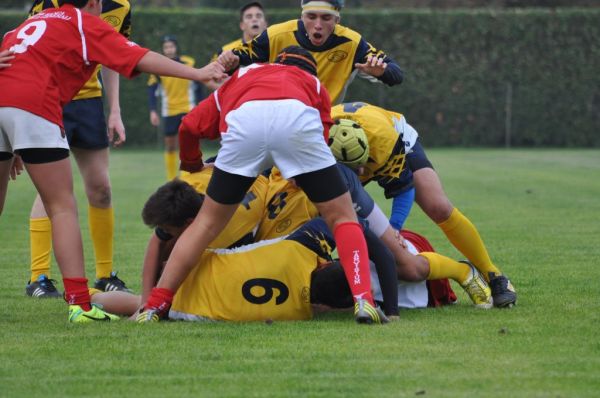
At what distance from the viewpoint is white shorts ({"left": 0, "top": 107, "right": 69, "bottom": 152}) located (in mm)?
6051

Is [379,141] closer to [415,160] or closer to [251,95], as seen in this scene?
[415,160]

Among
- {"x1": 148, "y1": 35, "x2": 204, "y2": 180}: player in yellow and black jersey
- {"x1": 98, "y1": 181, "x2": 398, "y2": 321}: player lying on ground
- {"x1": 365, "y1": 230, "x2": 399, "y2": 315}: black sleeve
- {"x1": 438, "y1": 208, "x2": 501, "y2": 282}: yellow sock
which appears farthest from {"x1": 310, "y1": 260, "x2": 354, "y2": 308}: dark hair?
{"x1": 148, "y1": 35, "x2": 204, "y2": 180}: player in yellow and black jersey

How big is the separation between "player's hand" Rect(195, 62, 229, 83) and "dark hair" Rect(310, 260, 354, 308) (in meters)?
1.22

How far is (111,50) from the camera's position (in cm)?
615

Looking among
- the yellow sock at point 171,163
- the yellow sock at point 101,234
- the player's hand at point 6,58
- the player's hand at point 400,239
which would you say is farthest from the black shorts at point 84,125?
the yellow sock at point 171,163

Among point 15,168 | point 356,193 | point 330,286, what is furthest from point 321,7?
point 15,168

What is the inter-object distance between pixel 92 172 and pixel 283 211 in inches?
61.8

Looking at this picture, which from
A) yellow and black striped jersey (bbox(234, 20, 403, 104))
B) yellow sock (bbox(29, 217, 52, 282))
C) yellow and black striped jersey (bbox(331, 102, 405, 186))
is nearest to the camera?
yellow and black striped jersey (bbox(331, 102, 405, 186))

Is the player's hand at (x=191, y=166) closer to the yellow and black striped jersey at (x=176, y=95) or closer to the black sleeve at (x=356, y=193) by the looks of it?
the black sleeve at (x=356, y=193)

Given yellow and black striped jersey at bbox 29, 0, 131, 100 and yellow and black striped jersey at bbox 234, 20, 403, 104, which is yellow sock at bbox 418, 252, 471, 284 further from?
yellow and black striped jersey at bbox 29, 0, 131, 100

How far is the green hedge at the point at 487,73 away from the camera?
2964 centimetres

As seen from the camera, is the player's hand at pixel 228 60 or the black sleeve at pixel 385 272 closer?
the black sleeve at pixel 385 272

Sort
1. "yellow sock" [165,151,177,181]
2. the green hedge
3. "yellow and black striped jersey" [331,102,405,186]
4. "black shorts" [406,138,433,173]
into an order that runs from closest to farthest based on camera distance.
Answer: "yellow and black striped jersey" [331,102,405,186]
"black shorts" [406,138,433,173]
"yellow sock" [165,151,177,181]
the green hedge

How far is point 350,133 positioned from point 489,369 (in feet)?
6.86
